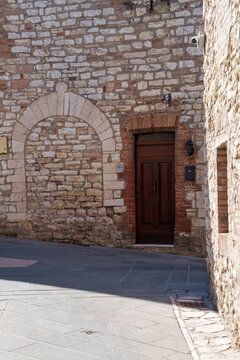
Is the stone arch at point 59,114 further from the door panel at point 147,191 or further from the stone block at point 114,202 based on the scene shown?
the door panel at point 147,191

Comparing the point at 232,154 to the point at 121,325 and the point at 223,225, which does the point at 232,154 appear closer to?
the point at 223,225

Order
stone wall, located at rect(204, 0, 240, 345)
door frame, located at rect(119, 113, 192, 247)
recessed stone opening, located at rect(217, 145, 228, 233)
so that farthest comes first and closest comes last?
door frame, located at rect(119, 113, 192, 247) < recessed stone opening, located at rect(217, 145, 228, 233) < stone wall, located at rect(204, 0, 240, 345)

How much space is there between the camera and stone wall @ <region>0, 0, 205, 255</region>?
32.2ft

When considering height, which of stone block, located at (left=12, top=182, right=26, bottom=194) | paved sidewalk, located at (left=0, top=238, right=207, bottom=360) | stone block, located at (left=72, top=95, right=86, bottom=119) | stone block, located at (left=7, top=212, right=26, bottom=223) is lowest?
paved sidewalk, located at (left=0, top=238, right=207, bottom=360)

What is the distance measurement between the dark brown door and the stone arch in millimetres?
507

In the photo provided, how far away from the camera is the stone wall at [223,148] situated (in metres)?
4.21

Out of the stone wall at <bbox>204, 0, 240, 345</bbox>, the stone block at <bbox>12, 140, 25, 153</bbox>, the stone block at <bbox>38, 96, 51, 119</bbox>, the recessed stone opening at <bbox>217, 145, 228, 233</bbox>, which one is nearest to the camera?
the stone wall at <bbox>204, 0, 240, 345</bbox>

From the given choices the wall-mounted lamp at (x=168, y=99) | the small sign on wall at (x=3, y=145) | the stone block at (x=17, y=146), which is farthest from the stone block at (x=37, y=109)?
the wall-mounted lamp at (x=168, y=99)

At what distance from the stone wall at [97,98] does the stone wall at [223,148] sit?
141 inches

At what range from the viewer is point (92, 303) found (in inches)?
228

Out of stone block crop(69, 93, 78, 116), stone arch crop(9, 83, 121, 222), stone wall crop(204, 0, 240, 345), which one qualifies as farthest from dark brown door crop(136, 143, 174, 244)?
stone wall crop(204, 0, 240, 345)

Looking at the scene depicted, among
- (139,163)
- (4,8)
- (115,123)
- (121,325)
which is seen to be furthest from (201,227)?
(4,8)

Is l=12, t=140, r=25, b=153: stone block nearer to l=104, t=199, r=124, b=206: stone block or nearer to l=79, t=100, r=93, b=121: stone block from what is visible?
l=79, t=100, r=93, b=121: stone block

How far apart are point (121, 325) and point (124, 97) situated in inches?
235
